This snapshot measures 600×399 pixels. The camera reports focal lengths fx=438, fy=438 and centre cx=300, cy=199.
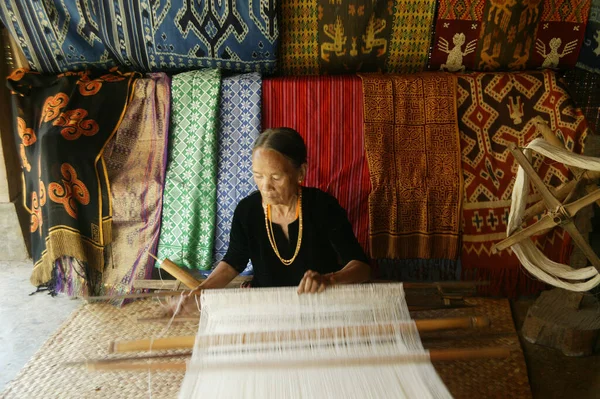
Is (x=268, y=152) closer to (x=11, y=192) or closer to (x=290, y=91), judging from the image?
(x=290, y=91)

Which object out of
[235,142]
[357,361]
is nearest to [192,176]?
[235,142]

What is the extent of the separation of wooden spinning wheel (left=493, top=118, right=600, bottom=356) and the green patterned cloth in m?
1.51

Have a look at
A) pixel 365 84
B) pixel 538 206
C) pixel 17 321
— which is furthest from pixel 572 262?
pixel 17 321

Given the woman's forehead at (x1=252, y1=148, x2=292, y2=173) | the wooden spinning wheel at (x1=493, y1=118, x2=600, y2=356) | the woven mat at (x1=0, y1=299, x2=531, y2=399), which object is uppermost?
the woman's forehead at (x1=252, y1=148, x2=292, y2=173)

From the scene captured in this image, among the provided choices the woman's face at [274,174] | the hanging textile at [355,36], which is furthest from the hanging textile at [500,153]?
the woman's face at [274,174]

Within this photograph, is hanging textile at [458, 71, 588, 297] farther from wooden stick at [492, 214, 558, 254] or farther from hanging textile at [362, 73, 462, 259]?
wooden stick at [492, 214, 558, 254]

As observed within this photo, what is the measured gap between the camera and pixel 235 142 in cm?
250

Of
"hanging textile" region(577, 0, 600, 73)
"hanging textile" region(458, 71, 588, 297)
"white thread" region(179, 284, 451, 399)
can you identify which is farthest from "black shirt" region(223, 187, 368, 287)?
"hanging textile" region(577, 0, 600, 73)

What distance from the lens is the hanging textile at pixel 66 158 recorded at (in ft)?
7.62

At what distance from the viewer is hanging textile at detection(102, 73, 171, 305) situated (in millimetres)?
2482

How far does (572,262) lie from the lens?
218 centimetres

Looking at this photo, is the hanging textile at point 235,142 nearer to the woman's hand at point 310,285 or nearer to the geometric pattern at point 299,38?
the geometric pattern at point 299,38

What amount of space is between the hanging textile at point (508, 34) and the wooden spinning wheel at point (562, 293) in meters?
0.87

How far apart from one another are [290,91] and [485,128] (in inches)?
44.8
